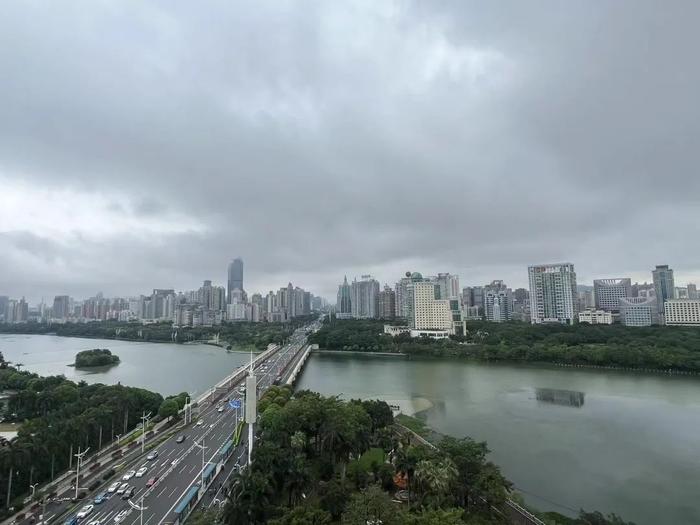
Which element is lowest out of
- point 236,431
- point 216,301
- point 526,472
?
point 526,472

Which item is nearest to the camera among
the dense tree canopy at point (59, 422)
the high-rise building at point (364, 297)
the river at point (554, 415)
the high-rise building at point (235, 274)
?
the dense tree canopy at point (59, 422)

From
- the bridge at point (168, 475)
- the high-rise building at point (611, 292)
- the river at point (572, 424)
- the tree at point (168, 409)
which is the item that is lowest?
the river at point (572, 424)

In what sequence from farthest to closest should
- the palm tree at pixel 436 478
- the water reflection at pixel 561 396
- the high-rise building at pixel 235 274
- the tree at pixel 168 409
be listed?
the high-rise building at pixel 235 274 → the water reflection at pixel 561 396 → the tree at pixel 168 409 → the palm tree at pixel 436 478

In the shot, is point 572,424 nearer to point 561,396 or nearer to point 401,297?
point 561,396

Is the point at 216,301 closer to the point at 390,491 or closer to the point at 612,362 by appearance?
the point at 612,362

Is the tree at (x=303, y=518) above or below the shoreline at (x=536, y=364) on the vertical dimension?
above

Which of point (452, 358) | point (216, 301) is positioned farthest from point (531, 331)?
point (216, 301)

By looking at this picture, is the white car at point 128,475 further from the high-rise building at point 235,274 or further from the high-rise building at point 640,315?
the high-rise building at point 235,274

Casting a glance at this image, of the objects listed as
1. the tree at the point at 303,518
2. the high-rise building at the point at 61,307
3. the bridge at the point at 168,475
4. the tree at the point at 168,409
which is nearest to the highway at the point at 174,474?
the bridge at the point at 168,475
